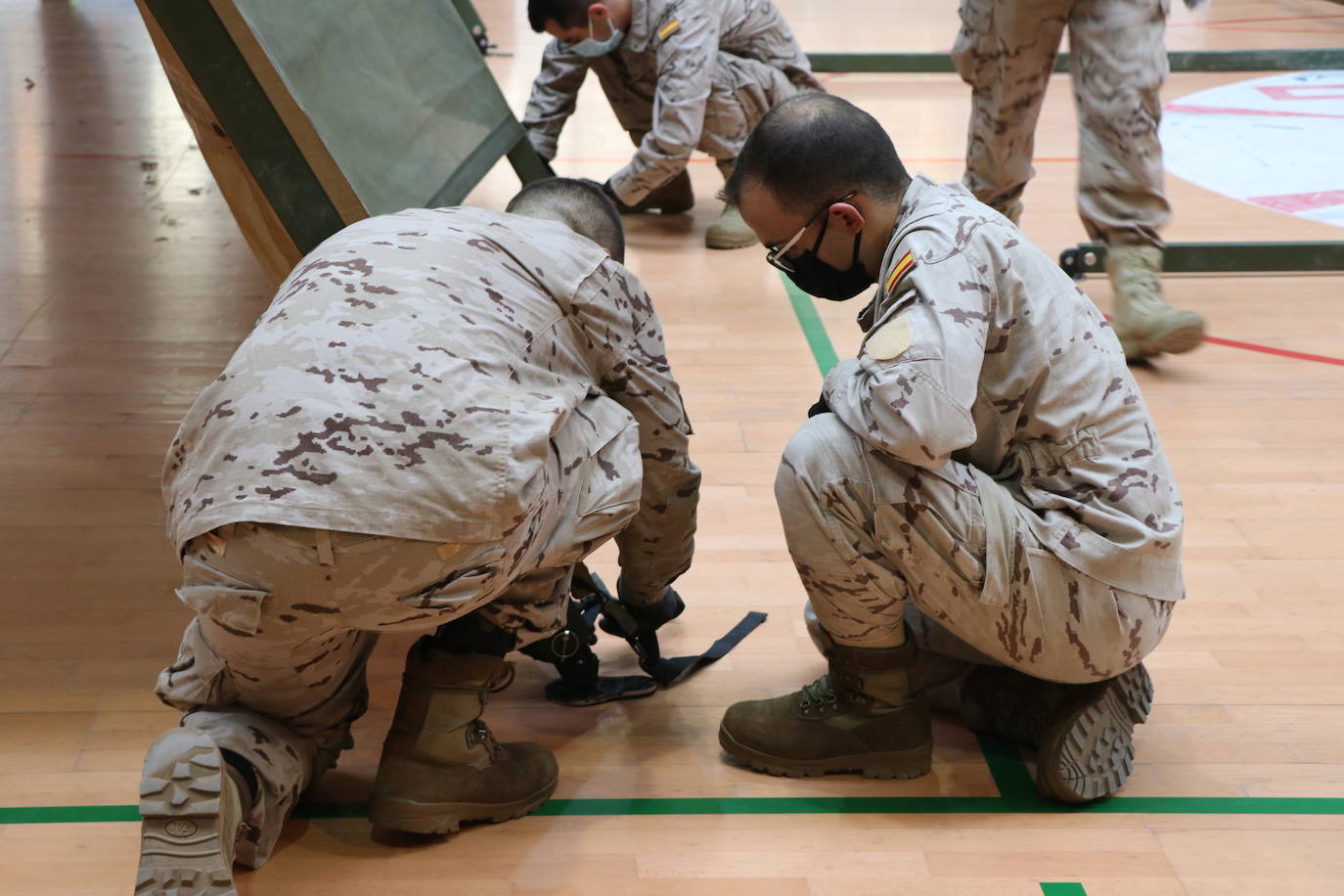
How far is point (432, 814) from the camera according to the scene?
163 centimetres

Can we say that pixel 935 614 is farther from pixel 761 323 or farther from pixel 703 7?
pixel 703 7

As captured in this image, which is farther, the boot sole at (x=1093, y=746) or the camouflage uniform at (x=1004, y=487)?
the boot sole at (x=1093, y=746)

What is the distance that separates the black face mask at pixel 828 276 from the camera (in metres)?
1.74

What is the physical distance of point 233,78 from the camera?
2.14m

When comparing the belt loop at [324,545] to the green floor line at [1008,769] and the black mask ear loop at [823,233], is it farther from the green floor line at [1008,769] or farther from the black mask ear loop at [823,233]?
the green floor line at [1008,769]

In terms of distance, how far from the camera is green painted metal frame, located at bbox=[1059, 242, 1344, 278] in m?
3.51

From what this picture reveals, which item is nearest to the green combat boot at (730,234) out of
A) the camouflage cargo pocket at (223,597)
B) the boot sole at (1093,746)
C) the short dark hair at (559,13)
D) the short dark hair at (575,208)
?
the short dark hair at (559,13)

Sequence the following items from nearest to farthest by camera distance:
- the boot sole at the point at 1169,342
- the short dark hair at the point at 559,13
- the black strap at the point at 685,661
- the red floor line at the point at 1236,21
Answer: the black strap at the point at 685,661 < the boot sole at the point at 1169,342 < the short dark hair at the point at 559,13 < the red floor line at the point at 1236,21

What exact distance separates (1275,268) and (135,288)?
119 inches

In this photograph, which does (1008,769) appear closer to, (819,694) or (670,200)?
(819,694)

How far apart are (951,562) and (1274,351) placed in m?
2.00

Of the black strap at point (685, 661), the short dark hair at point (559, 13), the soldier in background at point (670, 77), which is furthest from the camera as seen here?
the soldier in background at point (670, 77)

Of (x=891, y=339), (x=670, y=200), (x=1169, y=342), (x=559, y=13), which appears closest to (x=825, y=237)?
(x=891, y=339)

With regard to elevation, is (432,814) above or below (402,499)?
below
